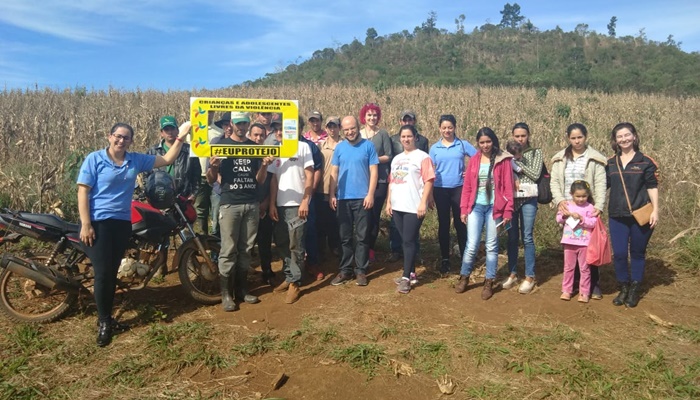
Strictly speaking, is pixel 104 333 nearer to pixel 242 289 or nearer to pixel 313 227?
pixel 242 289

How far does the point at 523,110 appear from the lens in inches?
703

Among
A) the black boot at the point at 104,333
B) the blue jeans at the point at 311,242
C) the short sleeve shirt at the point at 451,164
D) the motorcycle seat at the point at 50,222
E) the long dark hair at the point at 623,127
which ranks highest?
the long dark hair at the point at 623,127

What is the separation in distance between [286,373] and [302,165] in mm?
2204

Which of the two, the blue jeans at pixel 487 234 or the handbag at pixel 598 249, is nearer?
the handbag at pixel 598 249

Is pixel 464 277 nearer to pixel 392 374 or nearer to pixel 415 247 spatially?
pixel 415 247

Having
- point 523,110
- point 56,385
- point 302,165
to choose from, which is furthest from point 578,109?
point 56,385

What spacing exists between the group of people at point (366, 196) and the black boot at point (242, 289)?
14mm

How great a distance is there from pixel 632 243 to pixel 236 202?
395cm

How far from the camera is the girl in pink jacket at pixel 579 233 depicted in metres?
4.64

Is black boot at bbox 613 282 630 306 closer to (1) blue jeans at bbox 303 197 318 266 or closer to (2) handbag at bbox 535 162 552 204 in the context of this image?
(2) handbag at bbox 535 162 552 204

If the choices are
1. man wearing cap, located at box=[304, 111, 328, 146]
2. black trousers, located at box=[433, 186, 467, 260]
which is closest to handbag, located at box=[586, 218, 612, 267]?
black trousers, located at box=[433, 186, 467, 260]

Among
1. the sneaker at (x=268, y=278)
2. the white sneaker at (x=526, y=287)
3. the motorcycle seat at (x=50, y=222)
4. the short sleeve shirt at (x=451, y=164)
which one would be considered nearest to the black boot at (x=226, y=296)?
the sneaker at (x=268, y=278)

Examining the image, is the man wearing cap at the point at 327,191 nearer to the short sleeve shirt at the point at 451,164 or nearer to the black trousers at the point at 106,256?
the short sleeve shirt at the point at 451,164

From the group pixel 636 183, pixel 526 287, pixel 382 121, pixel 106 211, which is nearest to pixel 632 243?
pixel 636 183
